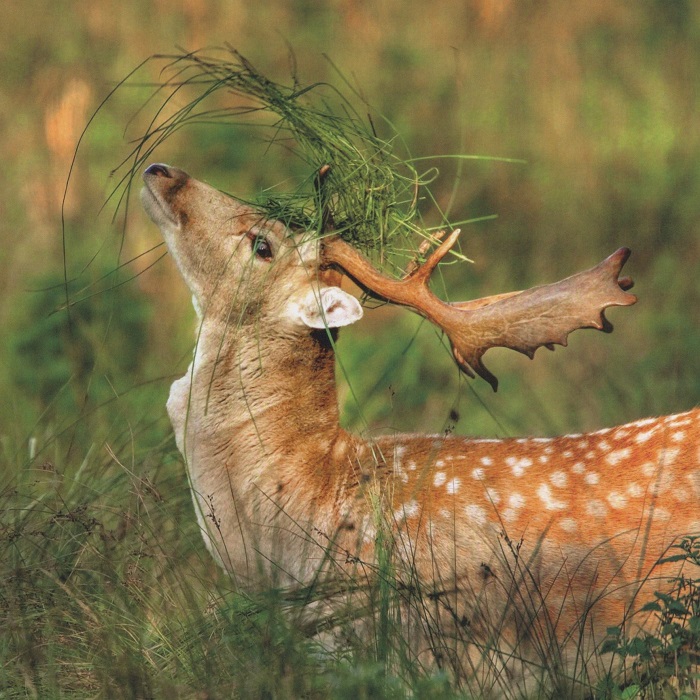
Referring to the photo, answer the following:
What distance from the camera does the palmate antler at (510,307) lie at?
370cm

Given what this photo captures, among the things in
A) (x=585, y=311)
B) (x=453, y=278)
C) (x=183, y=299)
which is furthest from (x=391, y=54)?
(x=585, y=311)

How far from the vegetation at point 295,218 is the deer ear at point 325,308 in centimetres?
23

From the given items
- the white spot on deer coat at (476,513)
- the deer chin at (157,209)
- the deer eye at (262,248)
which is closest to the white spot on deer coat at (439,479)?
the white spot on deer coat at (476,513)

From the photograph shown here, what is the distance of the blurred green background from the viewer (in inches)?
263

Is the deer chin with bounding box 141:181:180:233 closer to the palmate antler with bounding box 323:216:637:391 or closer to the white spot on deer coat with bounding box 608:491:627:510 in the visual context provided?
the palmate antler with bounding box 323:216:637:391

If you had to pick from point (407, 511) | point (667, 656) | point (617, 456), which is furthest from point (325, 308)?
point (667, 656)

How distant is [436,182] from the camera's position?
8695 mm

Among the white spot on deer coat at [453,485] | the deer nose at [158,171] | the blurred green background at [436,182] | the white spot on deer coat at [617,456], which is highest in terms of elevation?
the blurred green background at [436,182]

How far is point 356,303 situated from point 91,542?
118cm

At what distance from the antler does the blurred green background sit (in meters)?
1.69

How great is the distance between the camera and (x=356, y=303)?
3879 millimetres

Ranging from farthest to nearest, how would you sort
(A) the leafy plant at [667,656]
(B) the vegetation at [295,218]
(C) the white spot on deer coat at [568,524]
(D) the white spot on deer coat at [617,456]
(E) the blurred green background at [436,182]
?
(E) the blurred green background at [436,182] → (D) the white spot on deer coat at [617,456] → (C) the white spot on deer coat at [568,524] → (B) the vegetation at [295,218] → (A) the leafy plant at [667,656]

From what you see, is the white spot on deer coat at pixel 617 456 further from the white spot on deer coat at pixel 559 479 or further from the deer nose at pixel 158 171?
the deer nose at pixel 158 171

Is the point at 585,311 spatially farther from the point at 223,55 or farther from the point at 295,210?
the point at 223,55
